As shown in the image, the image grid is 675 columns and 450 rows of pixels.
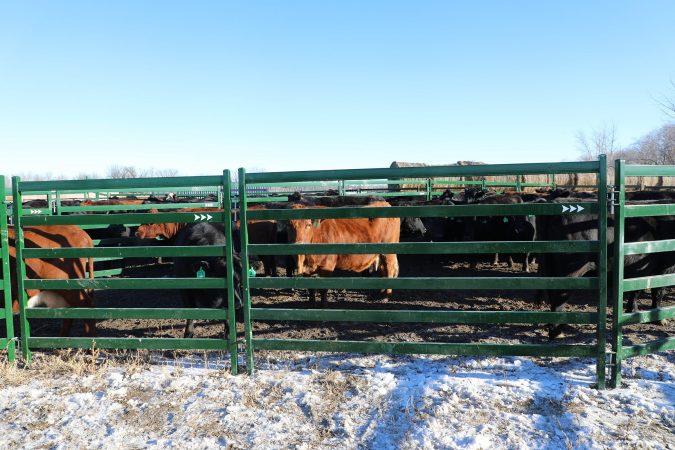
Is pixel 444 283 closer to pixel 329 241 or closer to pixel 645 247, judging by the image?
pixel 645 247

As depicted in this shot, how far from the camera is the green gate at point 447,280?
13.7 feet

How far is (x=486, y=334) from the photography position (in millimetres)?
6055

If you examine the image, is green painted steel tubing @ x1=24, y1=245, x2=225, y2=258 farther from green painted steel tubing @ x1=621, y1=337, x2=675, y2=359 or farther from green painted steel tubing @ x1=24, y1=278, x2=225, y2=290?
green painted steel tubing @ x1=621, y1=337, x2=675, y2=359

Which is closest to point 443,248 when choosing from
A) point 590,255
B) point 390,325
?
point 390,325

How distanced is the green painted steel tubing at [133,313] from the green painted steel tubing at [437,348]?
51cm

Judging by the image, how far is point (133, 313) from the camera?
4.89 metres

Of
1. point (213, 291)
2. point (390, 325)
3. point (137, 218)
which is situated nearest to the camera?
point (137, 218)

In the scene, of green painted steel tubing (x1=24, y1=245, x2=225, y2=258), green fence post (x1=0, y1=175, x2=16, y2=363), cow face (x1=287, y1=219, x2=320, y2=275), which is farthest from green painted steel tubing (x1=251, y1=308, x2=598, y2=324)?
cow face (x1=287, y1=219, x2=320, y2=275)

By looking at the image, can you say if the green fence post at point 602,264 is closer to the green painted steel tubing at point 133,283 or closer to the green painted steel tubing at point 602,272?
the green painted steel tubing at point 602,272

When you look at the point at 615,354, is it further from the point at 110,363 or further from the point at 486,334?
the point at 110,363

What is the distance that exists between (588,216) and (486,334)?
6.92ft

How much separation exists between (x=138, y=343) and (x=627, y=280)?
4.42 meters

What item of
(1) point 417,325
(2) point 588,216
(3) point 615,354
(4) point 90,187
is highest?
(4) point 90,187

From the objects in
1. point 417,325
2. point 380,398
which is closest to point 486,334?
point 417,325
